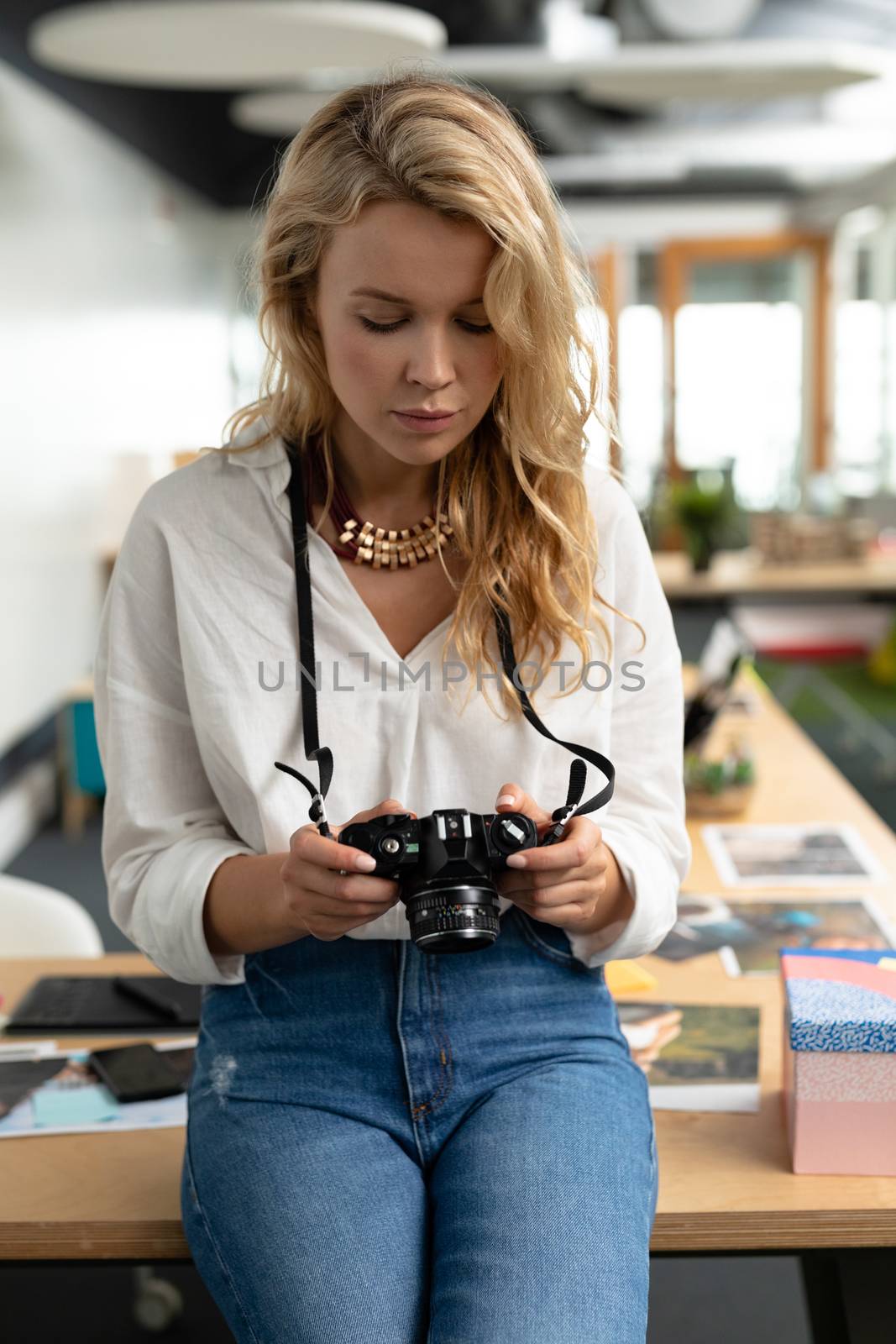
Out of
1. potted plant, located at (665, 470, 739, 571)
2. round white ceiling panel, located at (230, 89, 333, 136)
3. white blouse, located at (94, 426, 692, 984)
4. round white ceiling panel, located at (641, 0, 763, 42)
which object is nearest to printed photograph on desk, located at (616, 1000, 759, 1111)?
white blouse, located at (94, 426, 692, 984)

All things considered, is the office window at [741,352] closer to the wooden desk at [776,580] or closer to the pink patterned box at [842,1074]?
the wooden desk at [776,580]

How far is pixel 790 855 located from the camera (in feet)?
8.18

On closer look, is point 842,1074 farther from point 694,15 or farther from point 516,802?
point 694,15

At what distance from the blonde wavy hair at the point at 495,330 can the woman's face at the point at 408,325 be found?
0.02 metres

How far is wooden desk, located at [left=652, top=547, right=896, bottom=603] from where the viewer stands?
5766 millimetres

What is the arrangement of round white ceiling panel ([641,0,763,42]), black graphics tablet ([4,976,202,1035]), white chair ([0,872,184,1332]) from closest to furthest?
black graphics tablet ([4,976,202,1035]) → white chair ([0,872,184,1332]) → round white ceiling panel ([641,0,763,42])

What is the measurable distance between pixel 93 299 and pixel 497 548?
594 cm

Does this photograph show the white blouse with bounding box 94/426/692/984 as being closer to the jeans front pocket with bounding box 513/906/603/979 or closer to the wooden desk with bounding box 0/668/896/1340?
the jeans front pocket with bounding box 513/906/603/979

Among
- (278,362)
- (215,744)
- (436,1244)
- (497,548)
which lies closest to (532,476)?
(497,548)

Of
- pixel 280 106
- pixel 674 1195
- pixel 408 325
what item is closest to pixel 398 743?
pixel 408 325

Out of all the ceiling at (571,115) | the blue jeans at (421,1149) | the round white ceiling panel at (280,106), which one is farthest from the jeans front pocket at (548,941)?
the round white ceiling panel at (280,106)

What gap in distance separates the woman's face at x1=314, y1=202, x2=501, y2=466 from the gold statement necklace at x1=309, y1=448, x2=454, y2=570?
0.12m

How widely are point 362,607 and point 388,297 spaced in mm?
320

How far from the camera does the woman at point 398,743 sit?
4.10 feet
